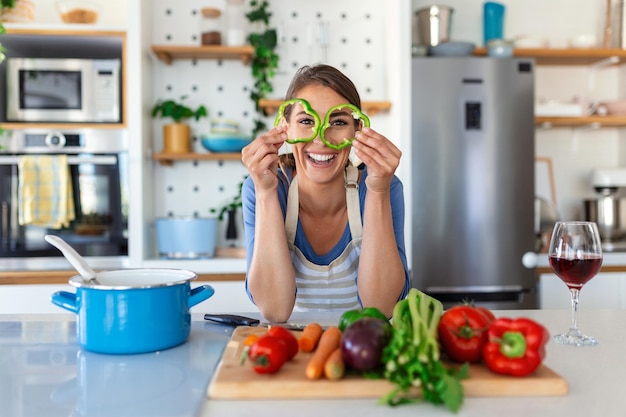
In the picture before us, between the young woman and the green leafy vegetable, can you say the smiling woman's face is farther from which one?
the green leafy vegetable

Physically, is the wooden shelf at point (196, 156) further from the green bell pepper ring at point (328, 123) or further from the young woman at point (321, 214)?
the green bell pepper ring at point (328, 123)

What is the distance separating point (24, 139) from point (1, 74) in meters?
0.34

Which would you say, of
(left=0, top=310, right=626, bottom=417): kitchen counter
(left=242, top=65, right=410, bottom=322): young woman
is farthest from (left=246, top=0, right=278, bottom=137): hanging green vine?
(left=0, top=310, right=626, bottom=417): kitchen counter

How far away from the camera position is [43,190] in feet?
9.12

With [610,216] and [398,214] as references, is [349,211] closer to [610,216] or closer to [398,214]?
[398,214]

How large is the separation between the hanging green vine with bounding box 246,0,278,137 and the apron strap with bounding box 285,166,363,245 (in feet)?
5.34

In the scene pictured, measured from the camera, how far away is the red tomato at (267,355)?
0.86 metres

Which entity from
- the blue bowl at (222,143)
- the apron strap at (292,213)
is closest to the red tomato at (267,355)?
the apron strap at (292,213)

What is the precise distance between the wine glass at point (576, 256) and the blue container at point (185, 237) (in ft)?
6.82

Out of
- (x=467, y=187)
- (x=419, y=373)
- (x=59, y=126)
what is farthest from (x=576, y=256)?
(x=59, y=126)

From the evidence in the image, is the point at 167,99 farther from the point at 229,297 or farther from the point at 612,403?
the point at 612,403

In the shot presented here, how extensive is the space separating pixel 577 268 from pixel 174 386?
78 centimetres

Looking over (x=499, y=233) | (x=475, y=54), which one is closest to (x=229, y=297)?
(x=499, y=233)

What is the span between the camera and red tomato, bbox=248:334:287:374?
857 mm
